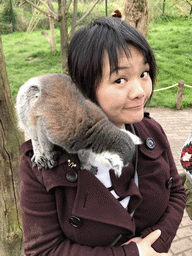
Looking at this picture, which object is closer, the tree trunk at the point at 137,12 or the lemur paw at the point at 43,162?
the lemur paw at the point at 43,162

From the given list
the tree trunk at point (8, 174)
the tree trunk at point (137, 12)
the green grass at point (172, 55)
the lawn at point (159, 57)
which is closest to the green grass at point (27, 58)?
the lawn at point (159, 57)

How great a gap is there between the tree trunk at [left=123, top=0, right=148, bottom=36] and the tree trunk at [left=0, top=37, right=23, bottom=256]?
10.2 ft

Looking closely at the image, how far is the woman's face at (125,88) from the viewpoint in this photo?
2.97 feet

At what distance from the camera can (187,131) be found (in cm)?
555

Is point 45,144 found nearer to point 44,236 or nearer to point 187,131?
point 44,236

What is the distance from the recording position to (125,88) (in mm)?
922

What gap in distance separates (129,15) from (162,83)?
426 centimetres

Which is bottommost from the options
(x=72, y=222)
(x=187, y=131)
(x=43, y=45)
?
(x=187, y=131)

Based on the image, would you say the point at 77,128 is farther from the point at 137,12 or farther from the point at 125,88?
the point at 137,12

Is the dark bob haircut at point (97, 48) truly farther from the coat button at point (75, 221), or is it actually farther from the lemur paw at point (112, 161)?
the coat button at point (75, 221)

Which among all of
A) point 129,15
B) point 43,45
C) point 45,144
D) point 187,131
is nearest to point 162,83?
point 187,131

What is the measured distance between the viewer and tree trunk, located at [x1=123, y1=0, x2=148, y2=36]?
13.4ft

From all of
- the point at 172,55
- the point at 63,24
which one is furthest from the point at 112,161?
the point at 172,55

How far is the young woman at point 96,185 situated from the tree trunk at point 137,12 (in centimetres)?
350
